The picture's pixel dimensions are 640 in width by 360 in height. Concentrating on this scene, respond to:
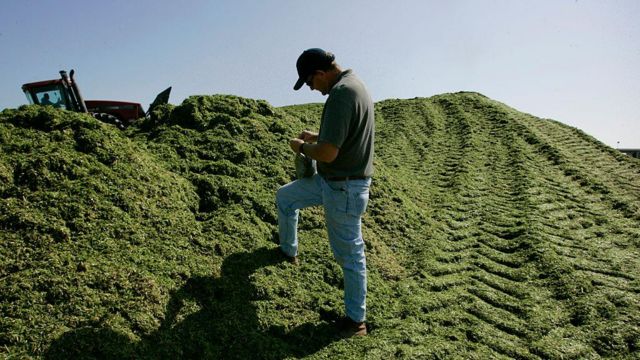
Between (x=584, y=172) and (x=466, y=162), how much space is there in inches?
85.6

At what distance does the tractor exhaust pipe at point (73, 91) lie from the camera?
866cm

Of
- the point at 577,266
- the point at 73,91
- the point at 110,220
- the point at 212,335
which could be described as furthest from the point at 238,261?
the point at 73,91

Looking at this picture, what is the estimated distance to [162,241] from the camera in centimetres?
310

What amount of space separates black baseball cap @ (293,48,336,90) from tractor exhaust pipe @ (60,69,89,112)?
7843 millimetres

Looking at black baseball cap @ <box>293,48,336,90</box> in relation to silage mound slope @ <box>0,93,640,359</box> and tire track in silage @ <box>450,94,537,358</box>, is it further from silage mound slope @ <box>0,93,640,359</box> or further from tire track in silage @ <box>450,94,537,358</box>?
tire track in silage @ <box>450,94,537,358</box>

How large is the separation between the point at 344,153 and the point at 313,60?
23.3 inches

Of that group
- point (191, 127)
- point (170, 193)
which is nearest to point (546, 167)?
point (191, 127)

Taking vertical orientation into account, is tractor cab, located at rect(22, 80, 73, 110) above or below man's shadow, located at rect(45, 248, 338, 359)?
above

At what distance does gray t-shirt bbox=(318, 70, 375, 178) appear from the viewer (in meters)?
2.33

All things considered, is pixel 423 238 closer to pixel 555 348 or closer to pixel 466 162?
pixel 555 348

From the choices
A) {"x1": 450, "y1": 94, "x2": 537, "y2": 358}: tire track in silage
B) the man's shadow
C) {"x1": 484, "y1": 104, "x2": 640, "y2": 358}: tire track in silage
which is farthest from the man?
{"x1": 484, "y1": 104, "x2": 640, "y2": 358}: tire track in silage

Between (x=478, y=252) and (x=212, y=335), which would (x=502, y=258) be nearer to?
(x=478, y=252)

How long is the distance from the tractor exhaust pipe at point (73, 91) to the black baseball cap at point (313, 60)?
7843 mm

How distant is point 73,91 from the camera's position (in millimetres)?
8859
